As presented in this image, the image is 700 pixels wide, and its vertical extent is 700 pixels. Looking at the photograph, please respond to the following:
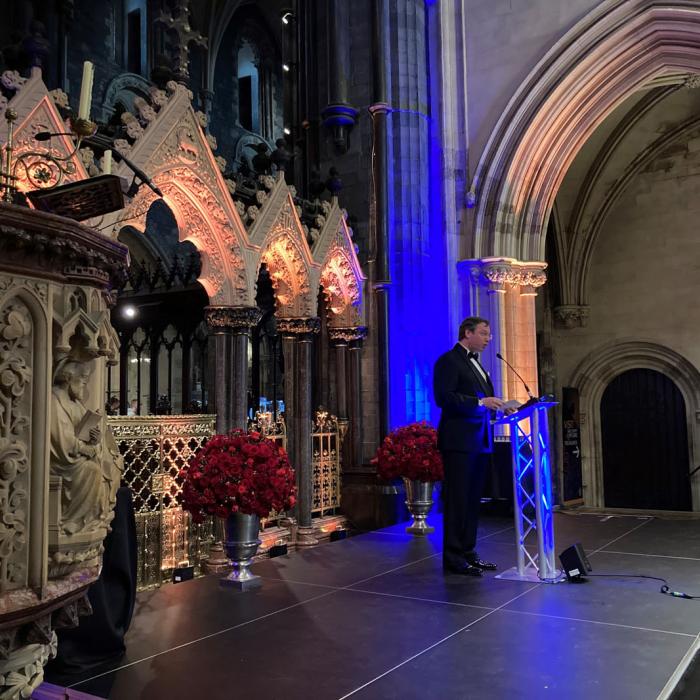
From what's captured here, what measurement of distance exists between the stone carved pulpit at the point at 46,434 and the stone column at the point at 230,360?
13.2 feet

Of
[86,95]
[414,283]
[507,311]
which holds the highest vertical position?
[414,283]

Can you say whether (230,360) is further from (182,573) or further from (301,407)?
(182,573)

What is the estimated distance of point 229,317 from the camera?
6.06 meters

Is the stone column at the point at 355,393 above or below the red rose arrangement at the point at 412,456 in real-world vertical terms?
above

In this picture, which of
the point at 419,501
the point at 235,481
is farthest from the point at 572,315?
the point at 235,481

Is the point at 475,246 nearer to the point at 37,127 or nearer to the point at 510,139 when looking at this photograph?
the point at 510,139

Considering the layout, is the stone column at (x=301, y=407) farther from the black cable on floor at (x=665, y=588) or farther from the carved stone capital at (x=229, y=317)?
the black cable on floor at (x=665, y=588)

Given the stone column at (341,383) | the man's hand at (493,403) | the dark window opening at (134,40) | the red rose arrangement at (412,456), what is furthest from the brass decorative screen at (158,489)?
the dark window opening at (134,40)

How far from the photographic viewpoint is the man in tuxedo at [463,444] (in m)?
4.43

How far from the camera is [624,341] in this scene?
1241 cm

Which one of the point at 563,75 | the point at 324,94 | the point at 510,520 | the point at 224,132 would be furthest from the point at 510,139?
the point at 224,132

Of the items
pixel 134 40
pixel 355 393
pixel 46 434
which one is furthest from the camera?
pixel 134 40

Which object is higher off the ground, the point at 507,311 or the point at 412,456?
the point at 507,311

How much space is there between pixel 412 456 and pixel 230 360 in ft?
6.04
